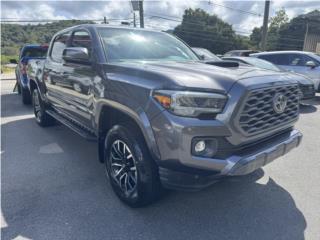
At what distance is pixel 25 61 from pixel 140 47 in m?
6.47

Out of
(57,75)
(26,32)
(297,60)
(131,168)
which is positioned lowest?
(131,168)

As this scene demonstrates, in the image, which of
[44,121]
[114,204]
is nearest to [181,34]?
[44,121]

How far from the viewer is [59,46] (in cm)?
500

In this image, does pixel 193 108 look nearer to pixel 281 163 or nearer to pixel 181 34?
pixel 281 163

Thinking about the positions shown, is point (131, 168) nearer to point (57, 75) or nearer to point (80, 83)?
point (80, 83)

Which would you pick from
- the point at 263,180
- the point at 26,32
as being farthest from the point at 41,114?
the point at 26,32

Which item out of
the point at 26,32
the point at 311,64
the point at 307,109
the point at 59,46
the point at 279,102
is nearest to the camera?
the point at 279,102

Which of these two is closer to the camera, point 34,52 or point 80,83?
point 80,83

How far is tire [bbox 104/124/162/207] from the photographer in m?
2.64

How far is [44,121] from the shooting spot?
6.05 meters

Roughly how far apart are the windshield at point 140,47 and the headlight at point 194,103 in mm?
1301

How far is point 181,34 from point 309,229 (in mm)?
46769

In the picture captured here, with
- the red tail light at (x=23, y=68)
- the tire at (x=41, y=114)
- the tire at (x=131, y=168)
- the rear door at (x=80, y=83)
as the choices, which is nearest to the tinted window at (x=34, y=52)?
the red tail light at (x=23, y=68)

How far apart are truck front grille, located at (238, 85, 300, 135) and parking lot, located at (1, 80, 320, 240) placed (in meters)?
0.51
